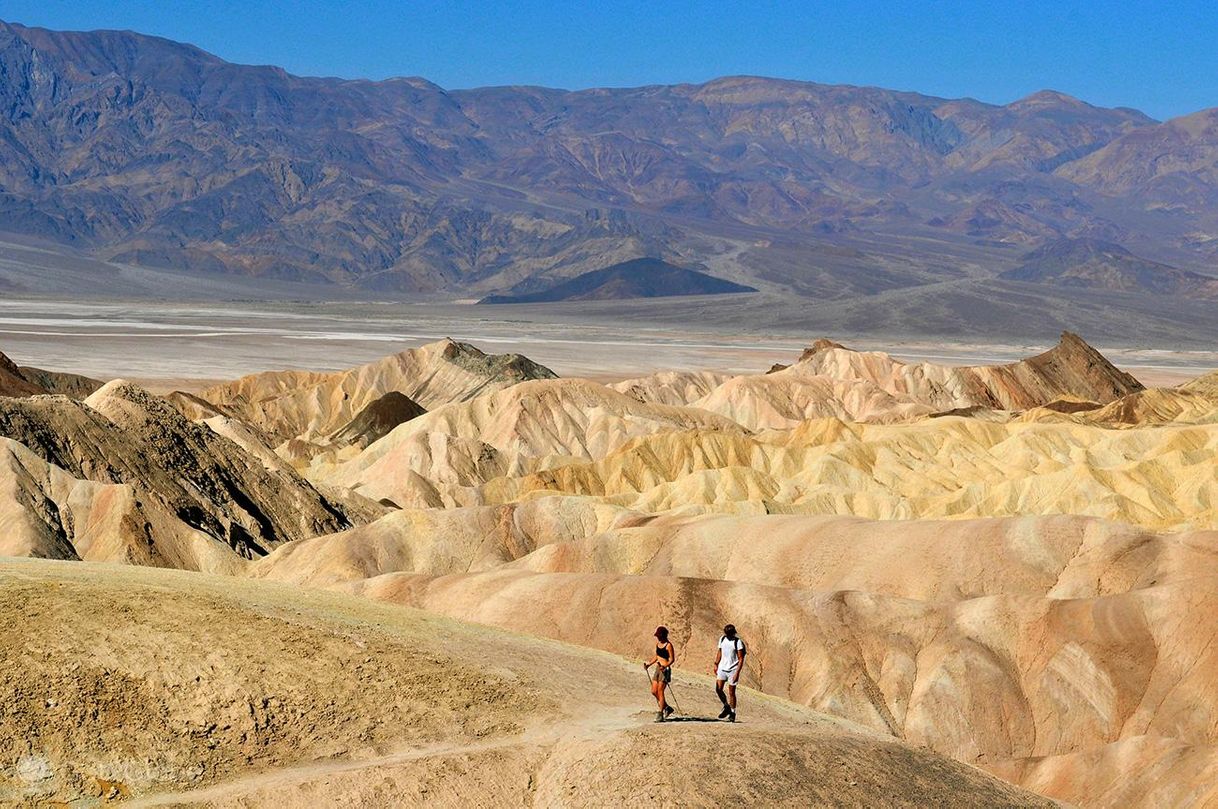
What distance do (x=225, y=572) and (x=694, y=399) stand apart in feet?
261

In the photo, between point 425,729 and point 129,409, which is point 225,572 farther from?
point 425,729


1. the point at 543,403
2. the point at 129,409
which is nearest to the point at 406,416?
the point at 543,403

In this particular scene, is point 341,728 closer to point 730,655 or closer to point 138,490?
point 730,655

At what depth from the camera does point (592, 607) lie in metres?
46.6

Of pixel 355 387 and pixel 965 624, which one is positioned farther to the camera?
pixel 355 387

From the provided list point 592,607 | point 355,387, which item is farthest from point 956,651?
point 355,387

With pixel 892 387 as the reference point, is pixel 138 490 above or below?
above

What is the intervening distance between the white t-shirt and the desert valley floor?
3.68ft

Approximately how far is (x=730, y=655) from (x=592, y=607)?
20290mm

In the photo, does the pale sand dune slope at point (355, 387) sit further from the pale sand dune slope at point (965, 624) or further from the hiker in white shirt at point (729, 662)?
the hiker in white shirt at point (729, 662)

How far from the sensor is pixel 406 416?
110812mm

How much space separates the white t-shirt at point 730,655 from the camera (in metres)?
26.5

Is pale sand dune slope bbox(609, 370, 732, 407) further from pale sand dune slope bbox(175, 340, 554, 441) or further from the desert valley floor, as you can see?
A: the desert valley floor

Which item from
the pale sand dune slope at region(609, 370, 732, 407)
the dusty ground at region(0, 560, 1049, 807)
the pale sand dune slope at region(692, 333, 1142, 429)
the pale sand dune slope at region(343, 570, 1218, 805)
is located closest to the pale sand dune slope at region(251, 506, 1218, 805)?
the pale sand dune slope at region(343, 570, 1218, 805)
